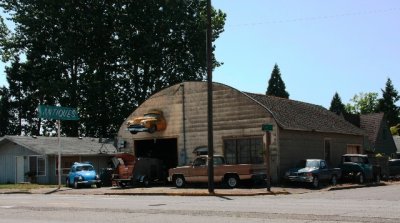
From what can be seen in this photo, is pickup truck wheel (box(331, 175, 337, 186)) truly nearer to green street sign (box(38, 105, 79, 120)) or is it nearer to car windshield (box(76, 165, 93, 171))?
car windshield (box(76, 165, 93, 171))

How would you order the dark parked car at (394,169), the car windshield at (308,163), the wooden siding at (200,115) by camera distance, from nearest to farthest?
the car windshield at (308,163)
the wooden siding at (200,115)
the dark parked car at (394,169)

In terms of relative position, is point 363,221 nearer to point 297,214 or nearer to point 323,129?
point 297,214

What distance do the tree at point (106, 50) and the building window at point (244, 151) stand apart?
24986 millimetres

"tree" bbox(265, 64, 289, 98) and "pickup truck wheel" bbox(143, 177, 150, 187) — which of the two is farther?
"tree" bbox(265, 64, 289, 98)

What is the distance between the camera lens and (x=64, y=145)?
47375mm

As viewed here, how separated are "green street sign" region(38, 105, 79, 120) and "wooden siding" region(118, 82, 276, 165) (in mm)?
3955

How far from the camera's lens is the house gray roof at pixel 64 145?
146ft

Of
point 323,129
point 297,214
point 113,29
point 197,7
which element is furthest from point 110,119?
point 297,214

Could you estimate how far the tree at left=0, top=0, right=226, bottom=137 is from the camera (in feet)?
188

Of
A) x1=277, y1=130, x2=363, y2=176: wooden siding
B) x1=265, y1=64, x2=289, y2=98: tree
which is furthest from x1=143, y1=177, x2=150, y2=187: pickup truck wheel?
x1=265, y1=64, x2=289, y2=98: tree

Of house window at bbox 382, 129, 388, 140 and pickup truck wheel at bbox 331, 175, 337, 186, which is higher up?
house window at bbox 382, 129, 388, 140

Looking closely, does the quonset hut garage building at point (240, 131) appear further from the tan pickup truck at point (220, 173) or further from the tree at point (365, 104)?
the tree at point (365, 104)

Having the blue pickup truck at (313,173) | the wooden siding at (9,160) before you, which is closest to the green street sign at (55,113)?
the wooden siding at (9,160)

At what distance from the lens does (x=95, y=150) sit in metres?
48.8
